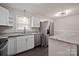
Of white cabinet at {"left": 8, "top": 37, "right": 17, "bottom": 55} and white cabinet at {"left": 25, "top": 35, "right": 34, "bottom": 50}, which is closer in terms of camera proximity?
white cabinet at {"left": 8, "top": 37, "right": 17, "bottom": 55}

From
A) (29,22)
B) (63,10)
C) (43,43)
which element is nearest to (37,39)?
(43,43)

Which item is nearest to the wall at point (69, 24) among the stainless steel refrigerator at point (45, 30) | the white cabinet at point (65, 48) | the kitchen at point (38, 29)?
the kitchen at point (38, 29)

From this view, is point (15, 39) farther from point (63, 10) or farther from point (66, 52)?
point (63, 10)

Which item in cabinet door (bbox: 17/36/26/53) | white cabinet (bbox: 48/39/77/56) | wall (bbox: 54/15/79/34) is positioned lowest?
cabinet door (bbox: 17/36/26/53)

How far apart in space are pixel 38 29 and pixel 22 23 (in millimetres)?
1165

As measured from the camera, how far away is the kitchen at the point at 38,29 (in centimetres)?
155

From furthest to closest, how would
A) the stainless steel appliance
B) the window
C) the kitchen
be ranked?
the window
the stainless steel appliance
the kitchen

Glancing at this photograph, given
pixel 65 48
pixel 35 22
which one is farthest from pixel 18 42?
pixel 65 48

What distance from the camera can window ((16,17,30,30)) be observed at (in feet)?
12.0

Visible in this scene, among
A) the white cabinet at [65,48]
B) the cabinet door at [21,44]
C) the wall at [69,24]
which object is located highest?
the wall at [69,24]

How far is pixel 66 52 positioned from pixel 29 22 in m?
3.10

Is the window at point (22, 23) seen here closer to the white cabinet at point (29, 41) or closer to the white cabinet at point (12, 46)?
the white cabinet at point (29, 41)

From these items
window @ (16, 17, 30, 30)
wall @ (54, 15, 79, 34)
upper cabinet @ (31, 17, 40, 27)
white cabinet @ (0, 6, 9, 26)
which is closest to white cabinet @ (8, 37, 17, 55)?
white cabinet @ (0, 6, 9, 26)

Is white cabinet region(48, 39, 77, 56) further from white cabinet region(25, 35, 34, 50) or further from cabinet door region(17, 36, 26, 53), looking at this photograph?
white cabinet region(25, 35, 34, 50)
